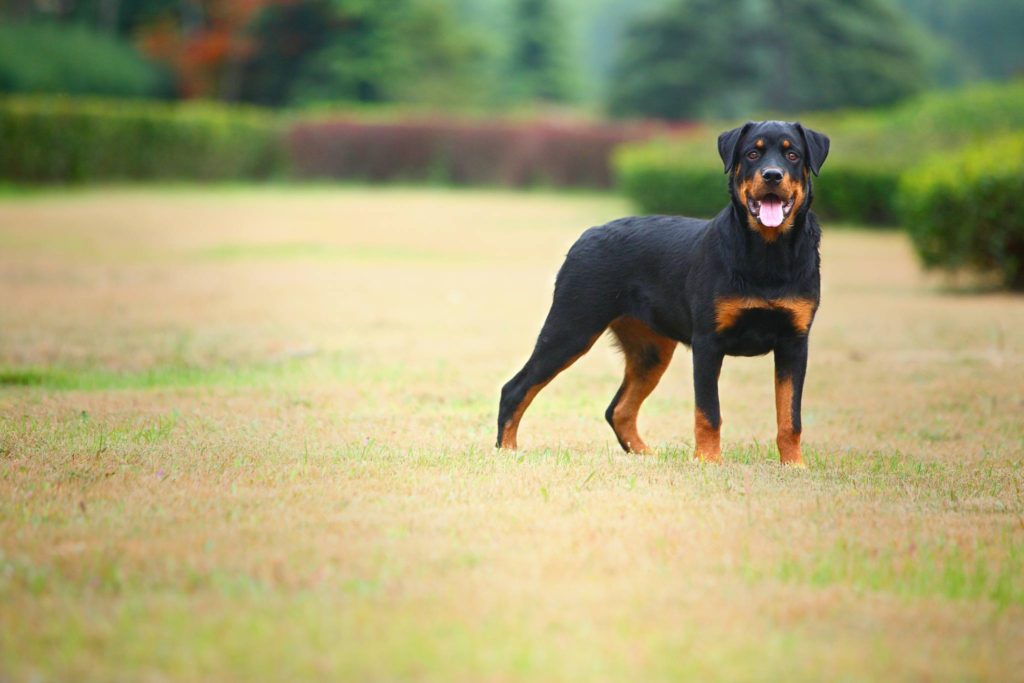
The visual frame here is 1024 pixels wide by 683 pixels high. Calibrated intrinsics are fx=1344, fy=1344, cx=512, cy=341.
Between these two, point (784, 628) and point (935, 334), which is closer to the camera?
point (784, 628)

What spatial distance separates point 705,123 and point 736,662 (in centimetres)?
4900

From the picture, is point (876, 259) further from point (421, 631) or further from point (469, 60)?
point (469, 60)

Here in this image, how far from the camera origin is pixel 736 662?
151 inches

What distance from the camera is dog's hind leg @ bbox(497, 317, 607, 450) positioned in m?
6.82

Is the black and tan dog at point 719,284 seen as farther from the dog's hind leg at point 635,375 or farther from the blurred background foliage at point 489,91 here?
the blurred background foliage at point 489,91

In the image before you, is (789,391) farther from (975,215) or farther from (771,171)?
(975,215)

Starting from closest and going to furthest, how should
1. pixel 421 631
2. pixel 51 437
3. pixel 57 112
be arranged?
1. pixel 421 631
2. pixel 51 437
3. pixel 57 112

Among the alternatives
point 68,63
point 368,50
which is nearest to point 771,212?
point 68,63

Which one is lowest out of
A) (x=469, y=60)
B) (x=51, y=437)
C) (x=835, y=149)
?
(x=51, y=437)

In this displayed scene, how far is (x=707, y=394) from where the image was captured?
6.45 metres

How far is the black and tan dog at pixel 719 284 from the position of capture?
6.32 meters

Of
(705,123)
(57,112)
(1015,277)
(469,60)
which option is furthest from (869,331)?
(469,60)

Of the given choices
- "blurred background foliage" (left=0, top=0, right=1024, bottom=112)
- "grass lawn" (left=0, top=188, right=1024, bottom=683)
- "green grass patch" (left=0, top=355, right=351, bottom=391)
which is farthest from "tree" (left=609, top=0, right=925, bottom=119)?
"green grass patch" (left=0, top=355, right=351, bottom=391)

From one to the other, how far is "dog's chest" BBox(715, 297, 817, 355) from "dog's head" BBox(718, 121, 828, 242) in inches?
12.6
